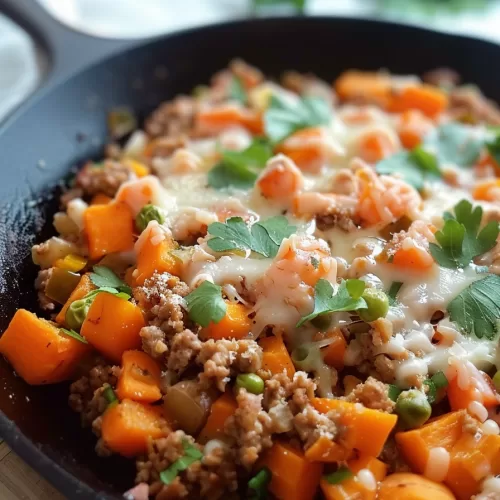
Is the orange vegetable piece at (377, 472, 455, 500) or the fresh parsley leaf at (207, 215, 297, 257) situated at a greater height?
the fresh parsley leaf at (207, 215, 297, 257)

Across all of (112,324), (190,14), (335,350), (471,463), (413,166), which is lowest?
(471,463)

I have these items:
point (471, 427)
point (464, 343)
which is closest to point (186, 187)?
point (464, 343)

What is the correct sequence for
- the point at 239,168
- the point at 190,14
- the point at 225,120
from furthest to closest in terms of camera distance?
the point at 190,14 → the point at 225,120 → the point at 239,168

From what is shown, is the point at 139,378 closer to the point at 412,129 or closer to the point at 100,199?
the point at 100,199

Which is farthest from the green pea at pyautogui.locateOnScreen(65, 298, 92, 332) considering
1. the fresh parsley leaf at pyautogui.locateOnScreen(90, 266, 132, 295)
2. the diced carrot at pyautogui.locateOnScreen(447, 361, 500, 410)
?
the diced carrot at pyautogui.locateOnScreen(447, 361, 500, 410)

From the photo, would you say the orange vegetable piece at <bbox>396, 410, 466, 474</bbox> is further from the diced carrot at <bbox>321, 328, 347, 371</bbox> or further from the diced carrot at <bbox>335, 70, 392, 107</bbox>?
the diced carrot at <bbox>335, 70, 392, 107</bbox>

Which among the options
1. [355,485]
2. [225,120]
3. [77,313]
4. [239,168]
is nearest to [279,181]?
[239,168]
